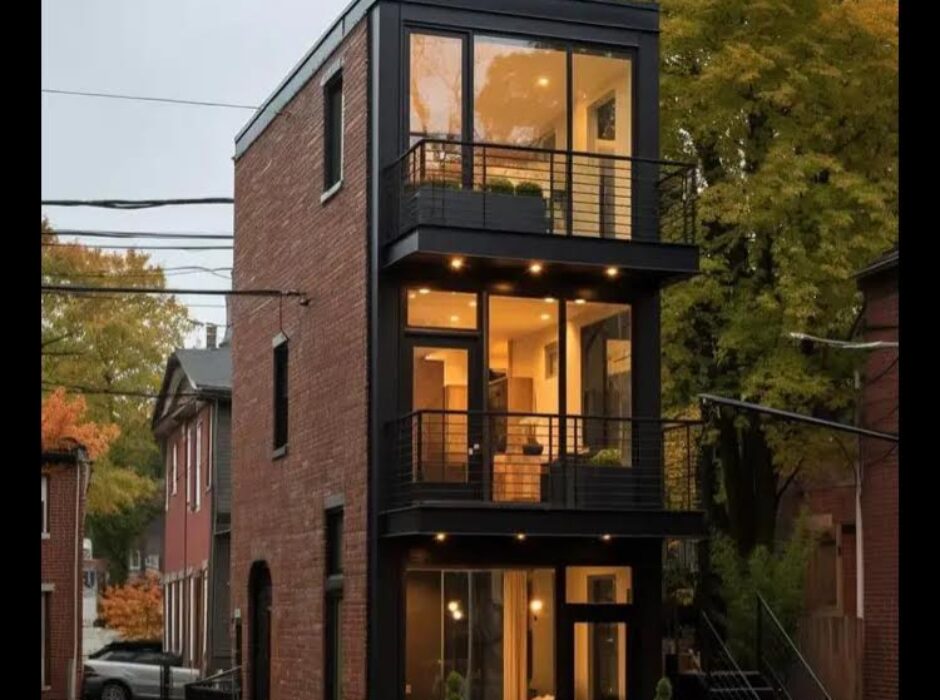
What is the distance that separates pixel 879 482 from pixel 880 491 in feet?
0.49

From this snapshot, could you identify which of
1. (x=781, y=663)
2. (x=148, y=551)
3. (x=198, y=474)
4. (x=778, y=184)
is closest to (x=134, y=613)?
(x=198, y=474)

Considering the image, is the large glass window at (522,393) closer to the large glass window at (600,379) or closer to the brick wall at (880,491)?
the large glass window at (600,379)

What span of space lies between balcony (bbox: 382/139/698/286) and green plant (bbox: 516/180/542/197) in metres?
0.01

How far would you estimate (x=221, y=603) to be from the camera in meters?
44.0

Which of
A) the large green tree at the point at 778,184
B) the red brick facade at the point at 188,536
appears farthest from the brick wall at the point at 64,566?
the large green tree at the point at 778,184

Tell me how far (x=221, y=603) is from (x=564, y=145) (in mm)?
24262

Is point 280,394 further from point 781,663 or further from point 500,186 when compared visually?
point 781,663

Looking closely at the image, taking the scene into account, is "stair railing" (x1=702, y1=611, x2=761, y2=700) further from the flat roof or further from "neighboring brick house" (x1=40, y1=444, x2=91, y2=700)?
"neighboring brick house" (x1=40, y1=444, x2=91, y2=700)

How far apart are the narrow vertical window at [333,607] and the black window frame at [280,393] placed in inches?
132

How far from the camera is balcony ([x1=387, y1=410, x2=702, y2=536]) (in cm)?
2178

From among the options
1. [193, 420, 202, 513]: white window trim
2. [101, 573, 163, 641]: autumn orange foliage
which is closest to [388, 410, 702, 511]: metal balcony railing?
[193, 420, 202, 513]: white window trim

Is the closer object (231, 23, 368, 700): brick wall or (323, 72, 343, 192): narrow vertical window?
(231, 23, 368, 700): brick wall

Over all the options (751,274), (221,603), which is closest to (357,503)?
(751,274)

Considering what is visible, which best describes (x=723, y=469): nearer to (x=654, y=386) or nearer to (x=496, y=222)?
(x=654, y=386)
